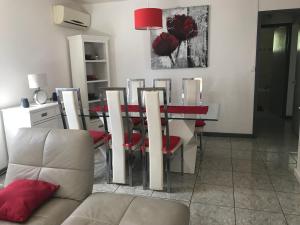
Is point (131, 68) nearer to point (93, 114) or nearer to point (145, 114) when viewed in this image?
point (93, 114)

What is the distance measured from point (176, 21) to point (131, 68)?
125 cm

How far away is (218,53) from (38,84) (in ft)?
9.86

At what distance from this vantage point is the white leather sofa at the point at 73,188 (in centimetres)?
153

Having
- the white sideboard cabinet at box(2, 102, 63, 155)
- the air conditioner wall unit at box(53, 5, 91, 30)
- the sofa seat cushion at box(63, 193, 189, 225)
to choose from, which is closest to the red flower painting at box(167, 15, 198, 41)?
the air conditioner wall unit at box(53, 5, 91, 30)

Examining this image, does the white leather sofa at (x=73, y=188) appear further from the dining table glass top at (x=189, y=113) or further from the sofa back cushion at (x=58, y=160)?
the dining table glass top at (x=189, y=113)

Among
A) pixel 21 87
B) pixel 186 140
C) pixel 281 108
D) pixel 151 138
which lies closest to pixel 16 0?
pixel 21 87

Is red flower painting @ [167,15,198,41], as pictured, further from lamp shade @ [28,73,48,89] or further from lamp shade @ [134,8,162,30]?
lamp shade @ [28,73,48,89]

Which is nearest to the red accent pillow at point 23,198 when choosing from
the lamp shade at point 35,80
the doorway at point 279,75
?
the lamp shade at point 35,80

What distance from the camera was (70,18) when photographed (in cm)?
444

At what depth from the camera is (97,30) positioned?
503 cm

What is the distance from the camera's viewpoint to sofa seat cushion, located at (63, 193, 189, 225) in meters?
1.50

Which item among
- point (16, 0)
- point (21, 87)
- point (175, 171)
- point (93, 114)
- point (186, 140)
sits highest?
point (16, 0)

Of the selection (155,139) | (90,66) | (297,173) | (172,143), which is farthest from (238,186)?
(90,66)

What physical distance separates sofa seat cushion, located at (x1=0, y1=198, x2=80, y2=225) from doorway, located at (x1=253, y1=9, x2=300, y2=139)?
147 inches
